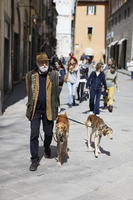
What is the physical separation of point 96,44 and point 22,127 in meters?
68.1

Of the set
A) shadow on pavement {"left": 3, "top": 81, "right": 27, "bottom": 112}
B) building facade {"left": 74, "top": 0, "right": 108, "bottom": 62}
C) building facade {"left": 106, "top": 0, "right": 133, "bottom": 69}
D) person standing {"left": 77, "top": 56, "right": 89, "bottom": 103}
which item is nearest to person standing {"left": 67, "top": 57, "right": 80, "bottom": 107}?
person standing {"left": 77, "top": 56, "right": 89, "bottom": 103}

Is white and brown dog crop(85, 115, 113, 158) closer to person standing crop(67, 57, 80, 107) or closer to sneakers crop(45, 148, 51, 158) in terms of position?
sneakers crop(45, 148, 51, 158)

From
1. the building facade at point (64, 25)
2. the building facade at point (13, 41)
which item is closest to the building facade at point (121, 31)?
the building facade at point (13, 41)

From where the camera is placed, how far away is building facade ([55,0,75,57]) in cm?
9488

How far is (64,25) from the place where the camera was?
102 meters

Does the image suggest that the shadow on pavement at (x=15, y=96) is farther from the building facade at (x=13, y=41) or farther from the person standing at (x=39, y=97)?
the person standing at (x=39, y=97)

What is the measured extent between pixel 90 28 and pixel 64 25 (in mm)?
23679

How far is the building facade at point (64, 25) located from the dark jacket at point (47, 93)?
85.5 meters

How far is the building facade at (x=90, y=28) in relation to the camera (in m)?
78.4

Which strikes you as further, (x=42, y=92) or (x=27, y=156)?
(x=27, y=156)

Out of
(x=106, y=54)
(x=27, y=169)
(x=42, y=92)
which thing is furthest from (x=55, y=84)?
(x=106, y=54)

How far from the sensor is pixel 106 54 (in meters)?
75.6

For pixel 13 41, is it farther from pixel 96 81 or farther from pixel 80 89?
pixel 96 81

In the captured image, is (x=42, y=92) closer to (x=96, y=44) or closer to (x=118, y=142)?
(x=118, y=142)
